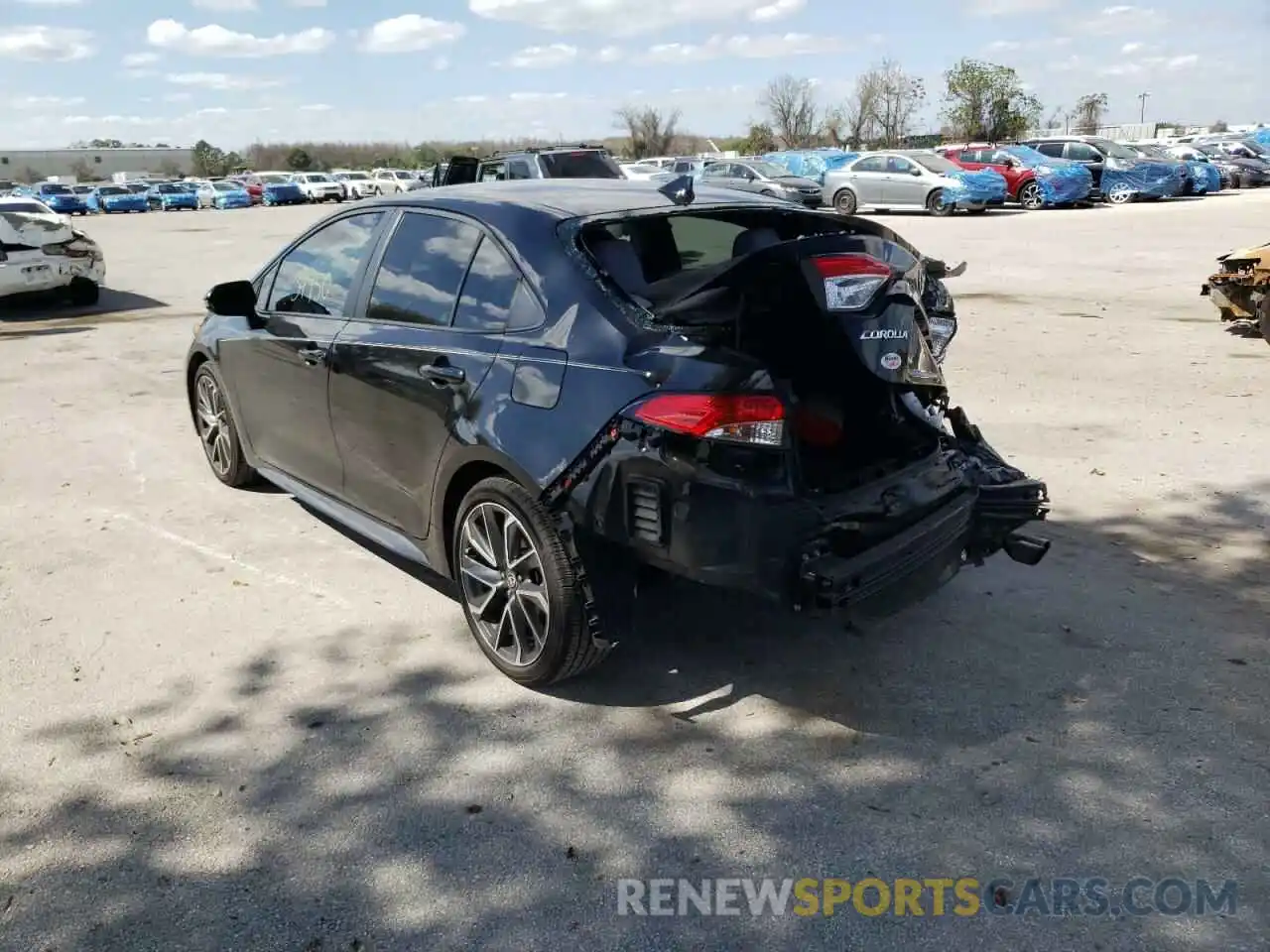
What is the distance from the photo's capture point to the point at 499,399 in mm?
3496

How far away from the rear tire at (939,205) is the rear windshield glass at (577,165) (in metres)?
10.9

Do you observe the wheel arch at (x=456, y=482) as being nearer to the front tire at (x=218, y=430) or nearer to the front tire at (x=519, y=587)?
the front tire at (x=519, y=587)

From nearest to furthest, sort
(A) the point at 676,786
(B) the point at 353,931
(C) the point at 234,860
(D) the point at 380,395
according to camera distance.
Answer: (B) the point at 353,931 → (C) the point at 234,860 → (A) the point at 676,786 → (D) the point at 380,395

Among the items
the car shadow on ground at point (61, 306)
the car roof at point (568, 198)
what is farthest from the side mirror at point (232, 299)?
the car shadow on ground at point (61, 306)

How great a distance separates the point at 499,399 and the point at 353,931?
1.71 metres

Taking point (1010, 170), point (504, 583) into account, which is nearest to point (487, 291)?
point (504, 583)

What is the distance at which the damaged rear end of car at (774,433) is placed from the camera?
3074 millimetres

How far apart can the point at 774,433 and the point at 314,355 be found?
2.36 m

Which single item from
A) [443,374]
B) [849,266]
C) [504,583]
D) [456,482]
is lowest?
[504,583]

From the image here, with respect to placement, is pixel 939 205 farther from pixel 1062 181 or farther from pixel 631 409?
pixel 631 409

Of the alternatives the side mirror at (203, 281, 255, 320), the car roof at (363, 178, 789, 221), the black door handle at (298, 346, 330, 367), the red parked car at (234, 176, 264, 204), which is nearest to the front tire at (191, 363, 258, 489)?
the side mirror at (203, 281, 255, 320)

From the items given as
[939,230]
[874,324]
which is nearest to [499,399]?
[874,324]

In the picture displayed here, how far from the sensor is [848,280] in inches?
125

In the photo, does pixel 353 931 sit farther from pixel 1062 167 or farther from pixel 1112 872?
pixel 1062 167
